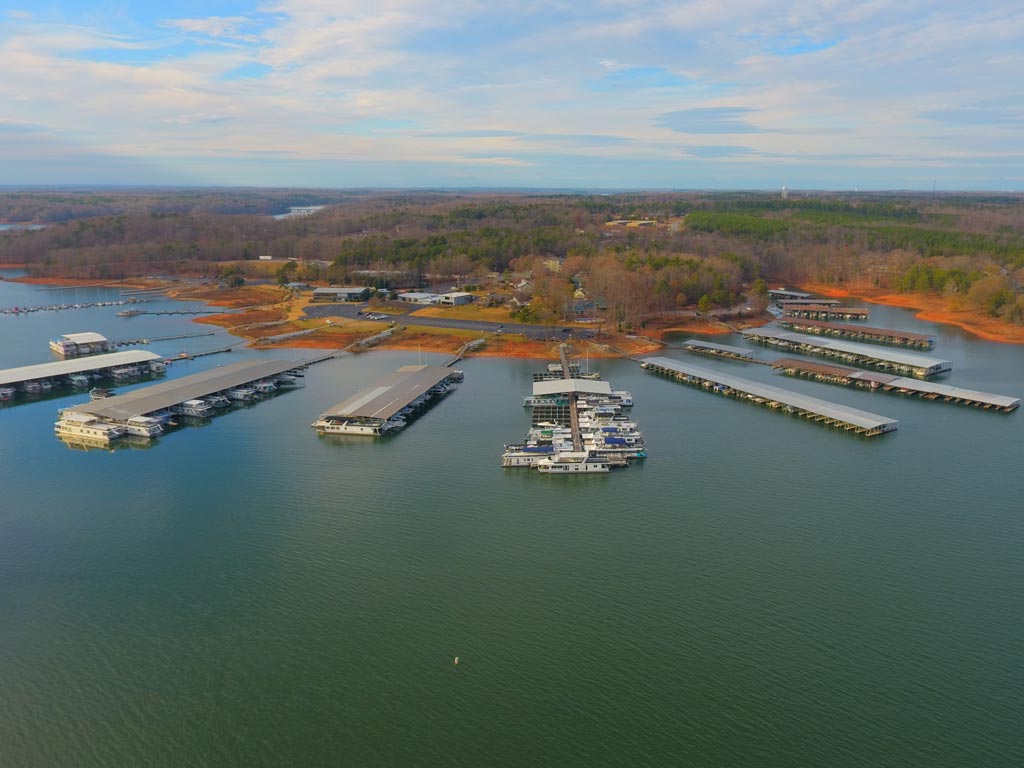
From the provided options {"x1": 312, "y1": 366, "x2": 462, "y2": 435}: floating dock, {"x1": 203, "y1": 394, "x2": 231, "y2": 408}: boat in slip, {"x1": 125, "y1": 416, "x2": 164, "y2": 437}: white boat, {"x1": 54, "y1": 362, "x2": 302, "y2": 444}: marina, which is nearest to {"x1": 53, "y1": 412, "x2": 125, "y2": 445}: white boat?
{"x1": 54, "y1": 362, "x2": 302, "y2": 444}: marina

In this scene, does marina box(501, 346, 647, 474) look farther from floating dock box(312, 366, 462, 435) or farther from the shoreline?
the shoreline

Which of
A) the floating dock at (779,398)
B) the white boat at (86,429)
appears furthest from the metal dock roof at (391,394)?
the floating dock at (779,398)

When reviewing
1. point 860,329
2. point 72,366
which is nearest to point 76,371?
point 72,366

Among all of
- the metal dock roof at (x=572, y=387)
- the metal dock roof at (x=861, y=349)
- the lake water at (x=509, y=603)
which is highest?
the metal dock roof at (x=861, y=349)

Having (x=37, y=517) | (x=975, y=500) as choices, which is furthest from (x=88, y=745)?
(x=975, y=500)

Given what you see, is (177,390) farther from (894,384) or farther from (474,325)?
(894,384)

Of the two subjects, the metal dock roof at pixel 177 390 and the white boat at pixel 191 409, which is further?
the white boat at pixel 191 409

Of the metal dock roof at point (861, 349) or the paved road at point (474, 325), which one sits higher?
the metal dock roof at point (861, 349)

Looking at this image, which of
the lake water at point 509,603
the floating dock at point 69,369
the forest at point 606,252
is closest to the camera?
the lake water at point 509,603

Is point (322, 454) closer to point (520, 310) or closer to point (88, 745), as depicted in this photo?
point (88, 745)

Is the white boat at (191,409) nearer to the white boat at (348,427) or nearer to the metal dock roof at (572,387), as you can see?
the white boat at (348,427)
